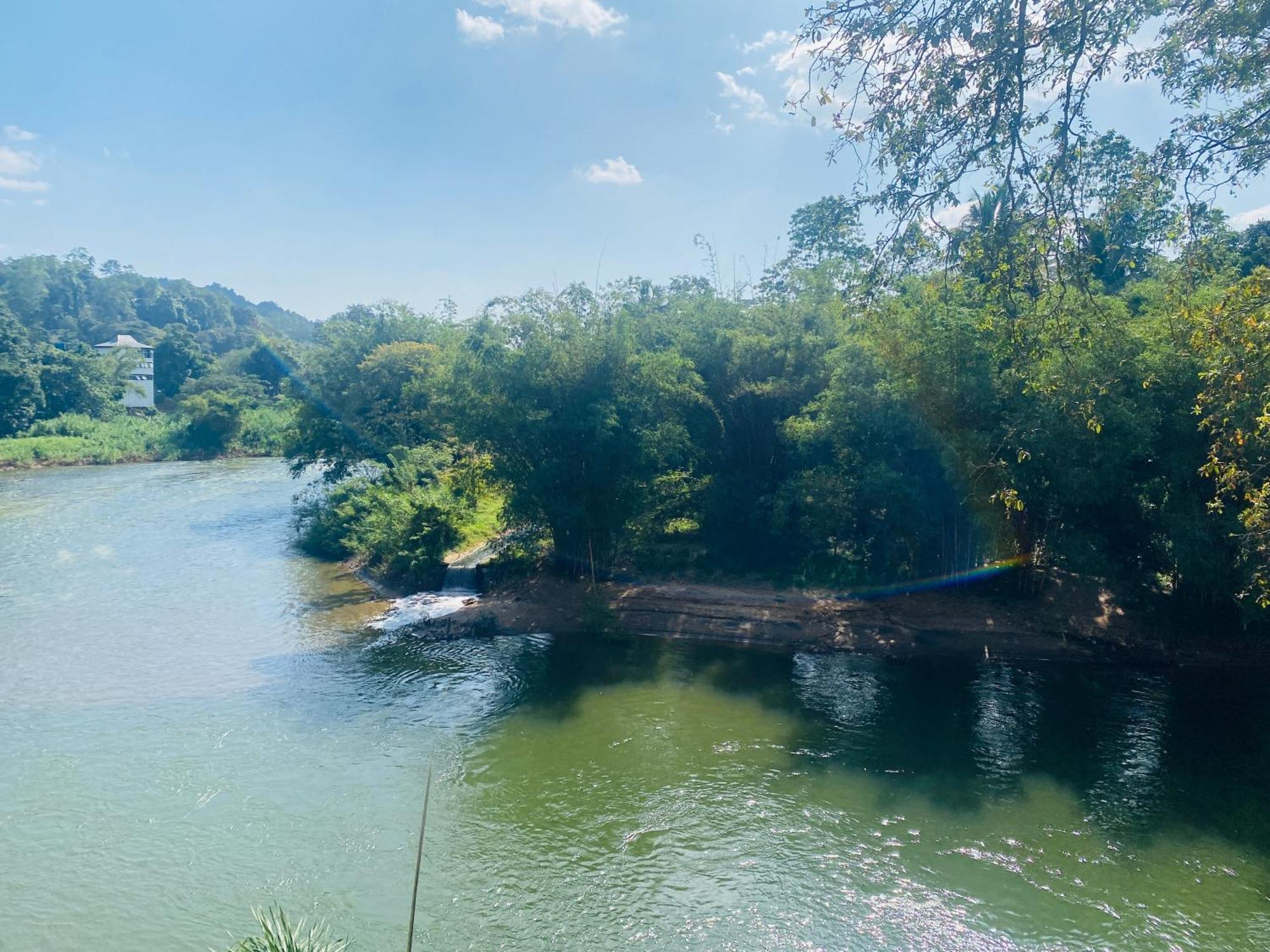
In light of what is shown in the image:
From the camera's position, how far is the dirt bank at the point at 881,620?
16.6 metres

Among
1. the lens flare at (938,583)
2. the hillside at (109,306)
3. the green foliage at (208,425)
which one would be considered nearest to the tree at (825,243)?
the lens flare at (938,583)

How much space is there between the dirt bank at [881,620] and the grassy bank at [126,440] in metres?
31.4

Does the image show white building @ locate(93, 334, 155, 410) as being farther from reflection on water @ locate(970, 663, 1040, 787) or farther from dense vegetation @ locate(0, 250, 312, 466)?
reflection on water @ locate(970, 663, 1040, 787)

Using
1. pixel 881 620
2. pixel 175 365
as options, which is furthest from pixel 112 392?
pixel 881 620

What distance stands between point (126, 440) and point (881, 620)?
5059 centimetres

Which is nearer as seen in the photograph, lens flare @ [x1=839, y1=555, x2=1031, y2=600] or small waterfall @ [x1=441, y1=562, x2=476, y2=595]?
lens flare @ [x1=839, y1=555, x2=1031, y2=600]

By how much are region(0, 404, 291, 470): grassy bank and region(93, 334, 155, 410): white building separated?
7862 mm

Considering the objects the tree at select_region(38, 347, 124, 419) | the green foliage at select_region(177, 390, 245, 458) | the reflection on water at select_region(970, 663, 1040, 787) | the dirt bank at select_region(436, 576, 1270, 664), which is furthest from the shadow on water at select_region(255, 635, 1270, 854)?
the tree at select_region(38, 347, 124, 419)

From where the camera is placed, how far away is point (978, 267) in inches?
252

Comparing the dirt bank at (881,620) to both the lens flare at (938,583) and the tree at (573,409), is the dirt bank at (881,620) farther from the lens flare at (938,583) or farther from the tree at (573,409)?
the tree at (573,409)

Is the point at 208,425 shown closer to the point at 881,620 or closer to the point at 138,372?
the point at 138,372

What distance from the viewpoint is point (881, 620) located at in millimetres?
18062

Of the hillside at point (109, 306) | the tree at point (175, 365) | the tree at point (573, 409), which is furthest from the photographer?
the hillside at point (109, 306)

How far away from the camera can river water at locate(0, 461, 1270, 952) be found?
8953 millimetres
